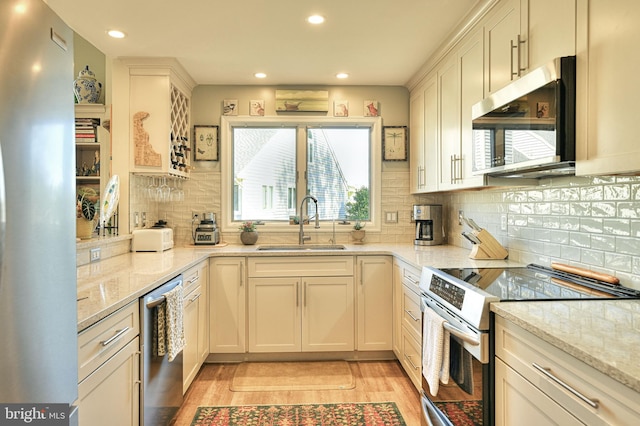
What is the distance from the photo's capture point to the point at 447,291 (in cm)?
185

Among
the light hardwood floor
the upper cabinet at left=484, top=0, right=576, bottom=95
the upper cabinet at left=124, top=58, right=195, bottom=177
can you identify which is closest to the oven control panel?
the light hardwood floor

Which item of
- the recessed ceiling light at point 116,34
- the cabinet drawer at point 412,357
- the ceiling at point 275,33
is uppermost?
the recessed ceiling light at point 116,34

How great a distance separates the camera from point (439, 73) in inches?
114

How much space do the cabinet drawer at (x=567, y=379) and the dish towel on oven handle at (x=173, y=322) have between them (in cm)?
150

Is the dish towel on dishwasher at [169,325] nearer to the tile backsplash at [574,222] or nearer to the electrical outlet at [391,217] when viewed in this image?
the tile backsplash at [574,222]

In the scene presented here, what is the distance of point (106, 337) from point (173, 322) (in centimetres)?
59

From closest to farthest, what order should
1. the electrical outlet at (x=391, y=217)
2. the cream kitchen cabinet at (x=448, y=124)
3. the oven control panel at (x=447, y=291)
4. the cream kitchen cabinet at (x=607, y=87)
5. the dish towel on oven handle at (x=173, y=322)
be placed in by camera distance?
1. the cream kitchen cabinet at (x=607, y=87)
2. the oven control panel at (x=447, y=291)
3. the dish towel on oven handle at (x=173, y=322)
4. the cream kitchen cabinet at (x=448, y=124)
5. the electrical outlet at (x=391, y=217)

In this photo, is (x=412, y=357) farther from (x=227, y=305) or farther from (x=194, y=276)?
(x=194, y=276)

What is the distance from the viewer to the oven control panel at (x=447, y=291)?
1693 mm

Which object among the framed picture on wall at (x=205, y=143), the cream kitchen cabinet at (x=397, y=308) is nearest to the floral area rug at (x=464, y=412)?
the cream kitchen cabinet at (x=397, y=308)

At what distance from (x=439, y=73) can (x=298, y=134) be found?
1.41 m

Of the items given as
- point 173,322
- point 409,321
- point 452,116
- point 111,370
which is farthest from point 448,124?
point 111,370

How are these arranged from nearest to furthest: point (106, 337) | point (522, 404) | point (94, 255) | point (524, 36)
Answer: point (522, 404) < point (106, 337) < point (524, 36) < point (94, 255)

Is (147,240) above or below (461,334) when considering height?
above
